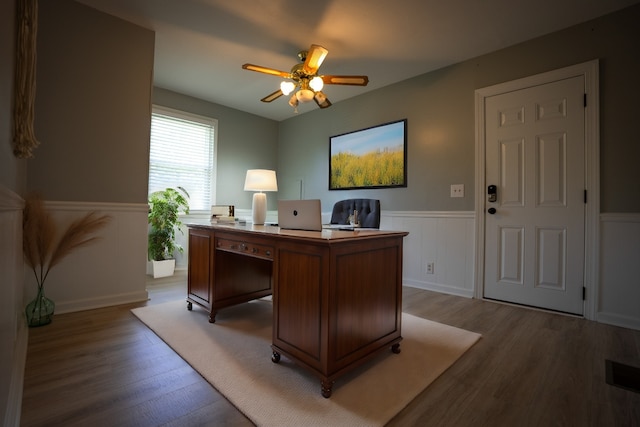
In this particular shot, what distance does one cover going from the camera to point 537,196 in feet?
8.80

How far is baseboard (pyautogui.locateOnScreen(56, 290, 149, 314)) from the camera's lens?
2.35m

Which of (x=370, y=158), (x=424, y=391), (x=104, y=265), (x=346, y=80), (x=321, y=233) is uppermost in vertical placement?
(x=346, y=80)

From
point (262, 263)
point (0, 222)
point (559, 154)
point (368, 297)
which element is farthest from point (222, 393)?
point (559, 154)

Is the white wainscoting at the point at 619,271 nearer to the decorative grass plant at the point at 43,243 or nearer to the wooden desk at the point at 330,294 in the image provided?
the wooden desk at the point at 330,294

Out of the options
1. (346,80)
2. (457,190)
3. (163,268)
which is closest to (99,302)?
(163,268)

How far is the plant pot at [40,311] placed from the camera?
206cm

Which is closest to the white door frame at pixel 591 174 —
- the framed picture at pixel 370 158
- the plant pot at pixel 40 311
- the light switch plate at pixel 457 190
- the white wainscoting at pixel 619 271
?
the white wainscoting at pixel 619 271

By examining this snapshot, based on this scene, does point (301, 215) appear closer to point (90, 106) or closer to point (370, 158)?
point (90, 106)

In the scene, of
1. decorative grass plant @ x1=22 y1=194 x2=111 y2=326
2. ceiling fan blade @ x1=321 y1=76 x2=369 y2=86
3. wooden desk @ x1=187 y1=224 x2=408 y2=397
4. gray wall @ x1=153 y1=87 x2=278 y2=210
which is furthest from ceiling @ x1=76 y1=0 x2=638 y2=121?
wooden desk @ x1=187 y1=224 x2=408 y2=397

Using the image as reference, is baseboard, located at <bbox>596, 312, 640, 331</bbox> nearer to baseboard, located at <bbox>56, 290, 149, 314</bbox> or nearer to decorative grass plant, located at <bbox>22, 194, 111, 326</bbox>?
baseboard, located at <bbox>56, 290, 149, 314</bbox>

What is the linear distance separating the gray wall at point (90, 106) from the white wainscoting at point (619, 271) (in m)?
4.08

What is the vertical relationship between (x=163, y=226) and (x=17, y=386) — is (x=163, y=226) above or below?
above

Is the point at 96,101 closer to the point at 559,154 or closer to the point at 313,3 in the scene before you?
the point at 313,3

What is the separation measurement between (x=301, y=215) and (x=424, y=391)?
1.12 metres
